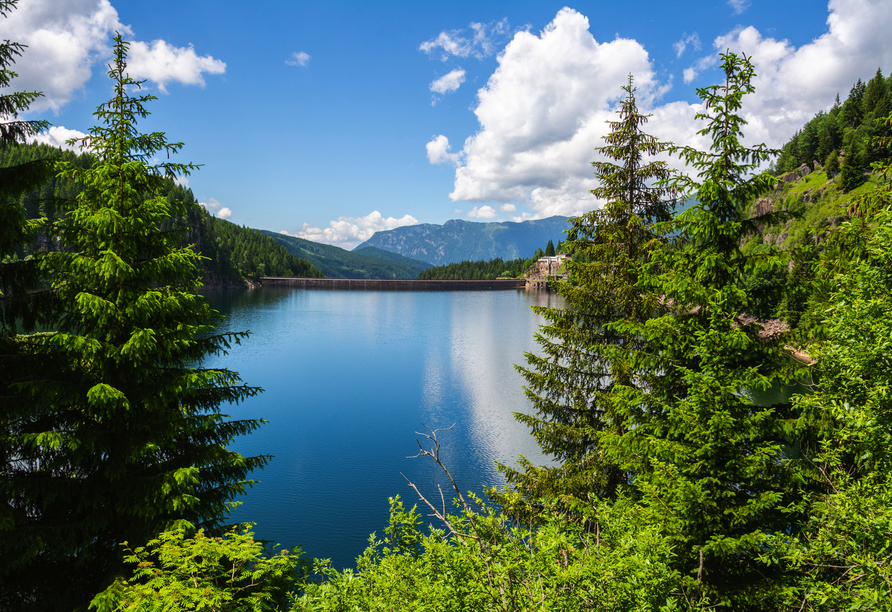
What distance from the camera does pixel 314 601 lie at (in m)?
6.28

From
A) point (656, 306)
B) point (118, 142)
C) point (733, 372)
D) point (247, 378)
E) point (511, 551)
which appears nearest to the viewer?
point (511, 551)

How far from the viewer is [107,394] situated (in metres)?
6.53

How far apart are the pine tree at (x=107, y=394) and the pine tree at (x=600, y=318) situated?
740 centimetres

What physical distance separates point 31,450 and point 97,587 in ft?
8.58

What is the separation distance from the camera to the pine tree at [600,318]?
1009cm

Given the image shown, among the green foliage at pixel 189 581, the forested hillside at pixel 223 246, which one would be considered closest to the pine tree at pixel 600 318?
A: the green foliage at pixel 189 581

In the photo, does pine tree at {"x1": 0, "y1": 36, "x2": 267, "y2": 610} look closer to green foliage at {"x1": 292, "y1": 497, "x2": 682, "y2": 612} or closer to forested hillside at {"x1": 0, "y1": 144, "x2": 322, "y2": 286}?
green foliage at {"x1": 292, "y1": 497, "x2": 682, "y2": 612}

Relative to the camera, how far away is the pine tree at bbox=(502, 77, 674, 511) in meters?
10.1

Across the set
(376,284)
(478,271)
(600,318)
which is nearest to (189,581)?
(600,318)

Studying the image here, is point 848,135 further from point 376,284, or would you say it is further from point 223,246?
point 223,246

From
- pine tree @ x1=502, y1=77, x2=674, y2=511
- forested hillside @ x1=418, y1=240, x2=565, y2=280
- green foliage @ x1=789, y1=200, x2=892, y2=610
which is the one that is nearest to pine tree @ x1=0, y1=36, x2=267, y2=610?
pine tree @ x1=502, y1=77, x2=674, y2=511

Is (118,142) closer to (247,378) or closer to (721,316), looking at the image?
(721,316)

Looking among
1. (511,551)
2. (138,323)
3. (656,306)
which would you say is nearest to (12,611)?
(138,323)

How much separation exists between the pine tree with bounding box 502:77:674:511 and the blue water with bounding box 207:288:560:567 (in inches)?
321
